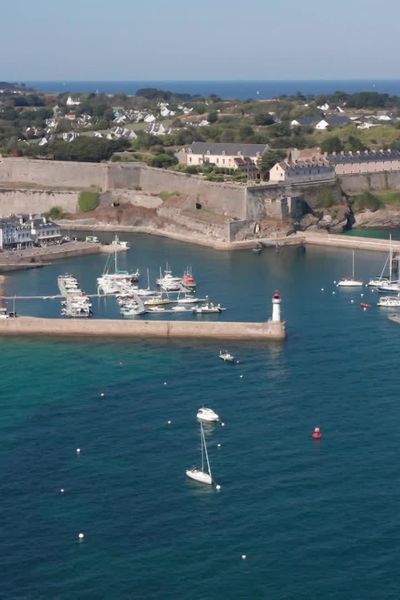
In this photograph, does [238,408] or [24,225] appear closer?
[238,408]

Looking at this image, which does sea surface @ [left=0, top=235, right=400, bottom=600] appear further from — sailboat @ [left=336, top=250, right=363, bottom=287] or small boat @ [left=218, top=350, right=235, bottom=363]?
sailboat @ [left=336, top=250, right=363, bottom=287]

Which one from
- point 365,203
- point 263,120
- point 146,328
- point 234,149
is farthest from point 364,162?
point 146,328

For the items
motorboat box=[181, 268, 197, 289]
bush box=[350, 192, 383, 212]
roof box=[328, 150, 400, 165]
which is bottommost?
motorboat box=[181, 268, 197, 289]

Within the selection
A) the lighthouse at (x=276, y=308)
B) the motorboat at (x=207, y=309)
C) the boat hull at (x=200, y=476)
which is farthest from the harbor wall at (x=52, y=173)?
the boat hull at (x=200, y=476)

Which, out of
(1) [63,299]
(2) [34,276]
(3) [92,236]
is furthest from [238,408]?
(3) [92,236]

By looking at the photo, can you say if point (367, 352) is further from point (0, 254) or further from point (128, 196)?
point (128, 196)

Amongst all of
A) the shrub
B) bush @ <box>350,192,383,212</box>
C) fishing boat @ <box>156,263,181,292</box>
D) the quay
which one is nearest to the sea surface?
fishing boat @ <box>156,263,181,292</box>

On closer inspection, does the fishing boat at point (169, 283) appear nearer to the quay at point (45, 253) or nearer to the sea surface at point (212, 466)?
the sea surface at point (212, 466)
